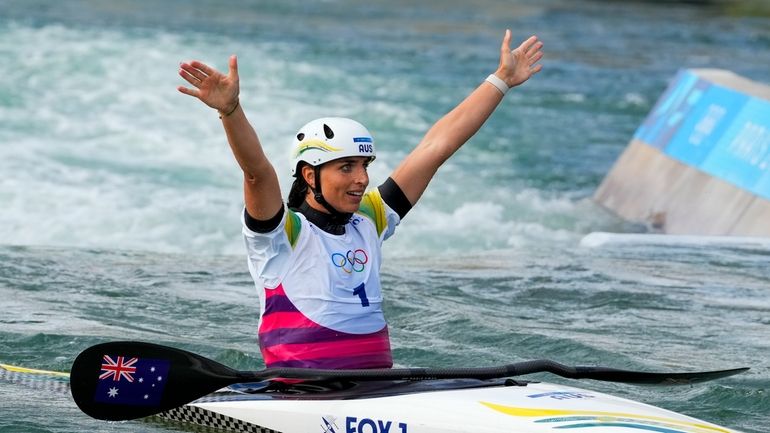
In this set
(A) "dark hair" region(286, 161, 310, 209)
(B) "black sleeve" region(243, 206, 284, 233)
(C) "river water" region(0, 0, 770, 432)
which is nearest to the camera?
(B) "black sleeve" region(243, 206, 284, 233)

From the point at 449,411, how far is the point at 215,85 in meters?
1.45

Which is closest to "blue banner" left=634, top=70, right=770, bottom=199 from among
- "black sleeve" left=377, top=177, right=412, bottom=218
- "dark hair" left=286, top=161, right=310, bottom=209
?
"black sleeve" left=377, top=177, right=412, bottom=218

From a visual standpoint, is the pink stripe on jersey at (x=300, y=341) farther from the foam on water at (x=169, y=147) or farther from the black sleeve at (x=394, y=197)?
the foam on water at (x=169, y=147)

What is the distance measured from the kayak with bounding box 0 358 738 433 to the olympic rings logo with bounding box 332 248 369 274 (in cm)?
44

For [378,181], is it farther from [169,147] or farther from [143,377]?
[143,377]

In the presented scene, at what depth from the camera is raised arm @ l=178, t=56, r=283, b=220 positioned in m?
4.80

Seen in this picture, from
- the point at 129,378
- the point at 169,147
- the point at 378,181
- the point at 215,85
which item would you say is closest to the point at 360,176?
the point at 215,85

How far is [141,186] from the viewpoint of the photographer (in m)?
14.8

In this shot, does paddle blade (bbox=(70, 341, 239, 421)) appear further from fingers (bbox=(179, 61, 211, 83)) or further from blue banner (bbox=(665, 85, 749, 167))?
blue banner (bbox=(665, 85, 749, 167))

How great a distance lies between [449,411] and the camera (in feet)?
16.8

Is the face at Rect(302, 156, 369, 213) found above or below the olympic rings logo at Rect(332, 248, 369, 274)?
above

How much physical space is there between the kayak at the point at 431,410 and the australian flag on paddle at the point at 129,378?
251 mm

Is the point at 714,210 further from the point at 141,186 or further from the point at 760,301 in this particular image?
the point at 141,186

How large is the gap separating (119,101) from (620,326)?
12.2m
